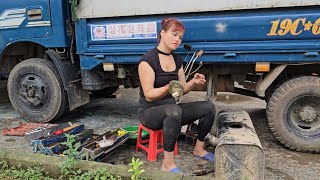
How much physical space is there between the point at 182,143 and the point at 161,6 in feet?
5.14

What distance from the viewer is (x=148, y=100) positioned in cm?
292

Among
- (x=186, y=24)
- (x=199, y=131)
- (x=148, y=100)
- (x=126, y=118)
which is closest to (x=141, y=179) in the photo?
(x=148, y=100)

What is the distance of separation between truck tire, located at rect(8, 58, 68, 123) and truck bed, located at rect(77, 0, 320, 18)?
3.10 ft

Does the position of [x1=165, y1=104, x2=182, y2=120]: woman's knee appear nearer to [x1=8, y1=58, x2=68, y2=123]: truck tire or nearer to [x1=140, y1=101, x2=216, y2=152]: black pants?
[x1=140, y1=101, x2=216, y2=152]: black pants

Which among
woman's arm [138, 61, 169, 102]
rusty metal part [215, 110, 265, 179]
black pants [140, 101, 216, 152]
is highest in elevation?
woman's arm [138, 61, 169, 102]

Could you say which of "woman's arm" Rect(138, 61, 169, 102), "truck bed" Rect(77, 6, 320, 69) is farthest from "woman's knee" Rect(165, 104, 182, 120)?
"truck bed" Rect(77, 6, 320, 69)

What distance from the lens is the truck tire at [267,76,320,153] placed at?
→ 3.34m

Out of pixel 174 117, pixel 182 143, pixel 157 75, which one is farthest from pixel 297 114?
pixel 157 75

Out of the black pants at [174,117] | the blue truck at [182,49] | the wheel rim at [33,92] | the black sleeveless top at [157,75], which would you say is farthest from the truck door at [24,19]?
the black pants at [174,117]

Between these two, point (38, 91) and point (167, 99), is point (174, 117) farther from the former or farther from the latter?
point (38, 91)

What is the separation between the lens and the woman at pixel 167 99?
9.15ft

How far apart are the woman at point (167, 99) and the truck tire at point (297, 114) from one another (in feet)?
2.68

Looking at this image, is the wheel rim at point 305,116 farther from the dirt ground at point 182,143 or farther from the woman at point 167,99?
the woman at point 167,99

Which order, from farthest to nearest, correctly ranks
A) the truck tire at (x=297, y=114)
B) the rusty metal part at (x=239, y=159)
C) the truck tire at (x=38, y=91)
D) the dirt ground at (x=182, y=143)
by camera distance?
the truck tire at (x=38, y=91) < the truck tire at (x=297, y=114) < the dirt ground at (x=182, y=143) < the rusty metal part at (x=239, y=159)
